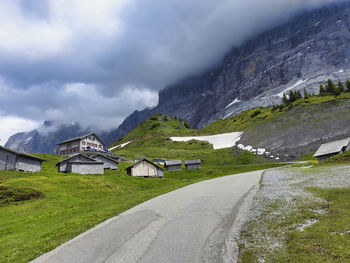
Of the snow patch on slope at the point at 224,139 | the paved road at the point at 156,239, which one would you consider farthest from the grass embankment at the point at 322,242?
the snow patch on slope at the point at 224,139

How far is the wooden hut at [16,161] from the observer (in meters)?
57.5

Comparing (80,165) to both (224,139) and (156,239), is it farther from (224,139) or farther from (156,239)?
(224,139)

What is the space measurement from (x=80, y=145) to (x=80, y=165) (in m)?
47.9

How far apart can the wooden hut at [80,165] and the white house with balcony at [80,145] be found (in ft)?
142

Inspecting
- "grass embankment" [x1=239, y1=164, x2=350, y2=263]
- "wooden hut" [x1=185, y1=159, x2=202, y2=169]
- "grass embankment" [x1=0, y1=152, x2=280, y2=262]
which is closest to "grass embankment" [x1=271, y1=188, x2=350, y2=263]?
"grass embankment" [x1=239, y1=164, x2=350, y2=263]

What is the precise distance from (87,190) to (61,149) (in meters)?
91.9

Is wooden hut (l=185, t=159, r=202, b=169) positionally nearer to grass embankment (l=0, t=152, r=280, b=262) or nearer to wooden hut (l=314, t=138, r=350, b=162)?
wooden hut (l=314, t=138, r=350, b=162)

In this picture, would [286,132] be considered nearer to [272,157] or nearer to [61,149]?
[272,157]

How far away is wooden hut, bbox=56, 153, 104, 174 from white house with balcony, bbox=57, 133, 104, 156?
43217mm

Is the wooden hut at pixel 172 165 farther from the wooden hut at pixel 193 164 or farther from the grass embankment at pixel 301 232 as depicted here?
the grass embankment at pixel 301 232

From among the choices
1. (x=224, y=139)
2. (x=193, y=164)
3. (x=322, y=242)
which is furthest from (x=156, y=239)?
(x=224, y=139)

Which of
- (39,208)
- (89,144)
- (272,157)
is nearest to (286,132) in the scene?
(272,157)

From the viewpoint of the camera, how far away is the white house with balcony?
111562 millimetres

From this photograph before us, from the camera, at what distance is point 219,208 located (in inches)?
794
